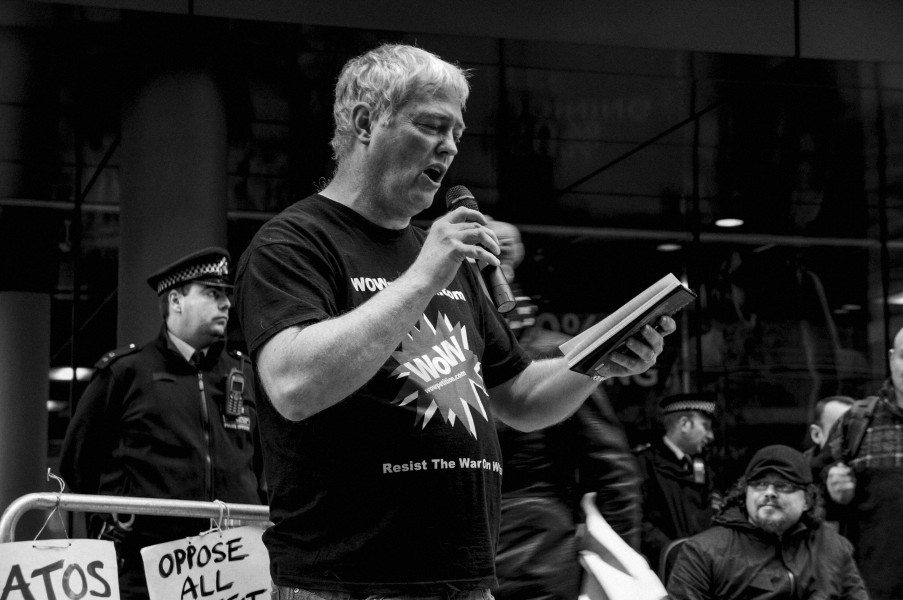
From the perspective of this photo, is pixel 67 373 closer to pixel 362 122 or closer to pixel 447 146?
pixel 362 122

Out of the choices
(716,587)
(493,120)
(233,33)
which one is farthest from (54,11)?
(716,587)

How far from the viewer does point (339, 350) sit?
2318 mm

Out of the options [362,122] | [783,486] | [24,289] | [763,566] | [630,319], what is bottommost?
[763,566]

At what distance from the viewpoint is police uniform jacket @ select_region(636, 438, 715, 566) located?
8.62 metres

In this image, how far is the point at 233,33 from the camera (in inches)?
317

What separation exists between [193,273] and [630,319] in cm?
390

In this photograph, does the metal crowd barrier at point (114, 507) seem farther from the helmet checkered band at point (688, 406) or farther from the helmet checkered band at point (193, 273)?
the helmet checkered band at point (688, 406)

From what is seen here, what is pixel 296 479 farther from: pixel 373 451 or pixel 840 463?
pixel 840 463

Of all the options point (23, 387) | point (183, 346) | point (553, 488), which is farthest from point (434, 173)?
point (23, 387)

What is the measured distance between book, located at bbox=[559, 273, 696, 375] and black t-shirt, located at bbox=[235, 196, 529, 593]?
0.28 meters

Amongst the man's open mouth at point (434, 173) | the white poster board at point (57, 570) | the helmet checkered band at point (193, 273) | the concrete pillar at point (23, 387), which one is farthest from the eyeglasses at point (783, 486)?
the concrete pillar at point (23, 387)

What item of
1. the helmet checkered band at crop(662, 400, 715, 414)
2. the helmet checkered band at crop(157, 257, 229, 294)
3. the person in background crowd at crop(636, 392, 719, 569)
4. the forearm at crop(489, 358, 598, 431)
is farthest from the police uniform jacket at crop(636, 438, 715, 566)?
the forearm at crop(489, 358, 598, 431)

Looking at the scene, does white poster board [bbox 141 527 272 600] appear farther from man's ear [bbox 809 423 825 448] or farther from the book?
man's ear [bbox 809 423 825 448]

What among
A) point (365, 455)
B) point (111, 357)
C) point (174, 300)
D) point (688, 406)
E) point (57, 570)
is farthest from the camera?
point (688, 406)
